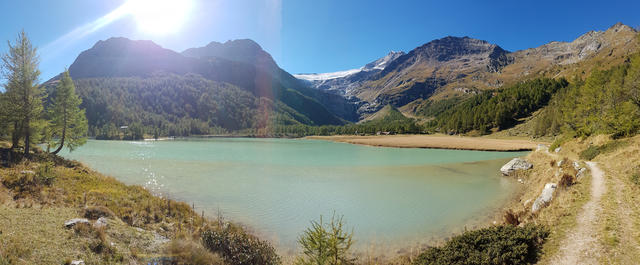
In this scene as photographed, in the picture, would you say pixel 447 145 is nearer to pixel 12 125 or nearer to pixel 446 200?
pixel 446 200

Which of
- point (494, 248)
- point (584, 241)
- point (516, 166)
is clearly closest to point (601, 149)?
point (516, 166)

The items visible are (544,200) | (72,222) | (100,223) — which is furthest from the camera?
(544,200)

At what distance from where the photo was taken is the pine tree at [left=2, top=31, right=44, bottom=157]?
23375 mm

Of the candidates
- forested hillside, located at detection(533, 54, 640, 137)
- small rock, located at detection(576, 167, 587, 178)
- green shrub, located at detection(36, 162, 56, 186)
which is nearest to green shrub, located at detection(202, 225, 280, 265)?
green shrub, located at detection(36, 162, 56, 186)

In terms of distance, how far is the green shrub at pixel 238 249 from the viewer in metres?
9.66

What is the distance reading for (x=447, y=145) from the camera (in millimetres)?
78812

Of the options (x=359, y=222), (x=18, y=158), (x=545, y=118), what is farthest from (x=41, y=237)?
(x=545, y=118)

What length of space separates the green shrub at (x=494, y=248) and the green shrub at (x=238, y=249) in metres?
5.99

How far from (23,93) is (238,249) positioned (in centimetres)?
3007

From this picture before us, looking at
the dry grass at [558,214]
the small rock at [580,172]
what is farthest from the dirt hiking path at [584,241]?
the small rock at [580,172]

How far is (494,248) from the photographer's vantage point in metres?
8.20

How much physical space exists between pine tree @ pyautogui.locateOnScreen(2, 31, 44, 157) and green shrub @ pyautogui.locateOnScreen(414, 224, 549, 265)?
1374 inches

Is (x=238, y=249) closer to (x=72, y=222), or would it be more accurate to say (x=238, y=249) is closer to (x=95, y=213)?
(x=72, y=222)

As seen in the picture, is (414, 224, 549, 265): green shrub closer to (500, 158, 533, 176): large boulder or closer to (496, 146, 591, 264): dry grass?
(496, 146, 591, 264): dry grass
